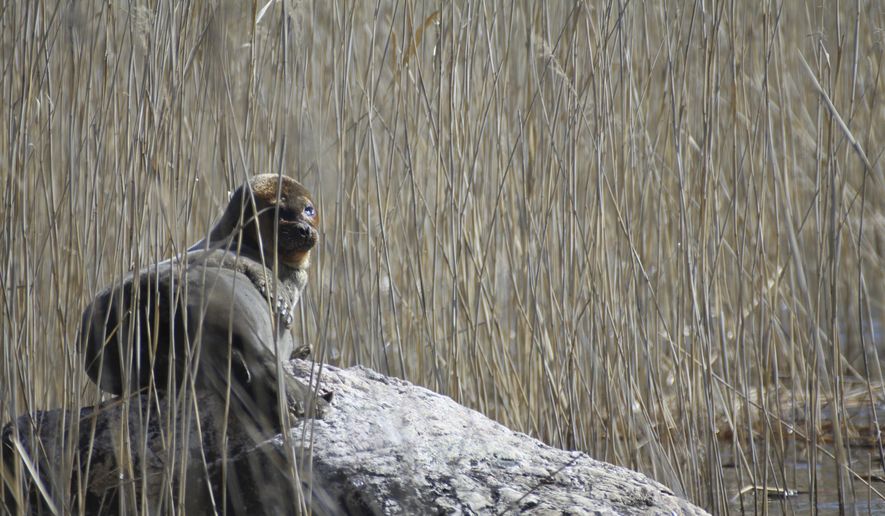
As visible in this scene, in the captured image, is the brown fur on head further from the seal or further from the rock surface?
the rock surface

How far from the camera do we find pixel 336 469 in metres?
1.75

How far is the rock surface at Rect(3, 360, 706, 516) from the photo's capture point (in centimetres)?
172

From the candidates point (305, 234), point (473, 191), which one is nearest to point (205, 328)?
point (305, 234)

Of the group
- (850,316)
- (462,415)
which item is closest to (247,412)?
(462,415)

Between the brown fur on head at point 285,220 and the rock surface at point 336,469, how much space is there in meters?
0.27

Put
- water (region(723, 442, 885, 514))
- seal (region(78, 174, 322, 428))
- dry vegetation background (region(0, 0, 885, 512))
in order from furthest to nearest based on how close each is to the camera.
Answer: water (region(723, 442, 885, 514)) < dry vegetation background (region(0, 0, 885, 512)) < seal (region(78, 174, 322, 428))

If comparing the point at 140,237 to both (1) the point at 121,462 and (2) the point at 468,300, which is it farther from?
(2) the point at 468,300

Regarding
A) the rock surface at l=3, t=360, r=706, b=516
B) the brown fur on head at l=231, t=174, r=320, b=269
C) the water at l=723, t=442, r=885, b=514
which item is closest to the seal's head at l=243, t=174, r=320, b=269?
the brown fur on head at l=231, t=174, r=320, b=269

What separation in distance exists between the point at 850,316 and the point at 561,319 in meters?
2.28

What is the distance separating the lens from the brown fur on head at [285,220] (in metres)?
1.92

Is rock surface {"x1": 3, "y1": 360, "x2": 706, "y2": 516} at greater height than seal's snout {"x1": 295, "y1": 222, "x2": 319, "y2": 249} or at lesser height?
lesser

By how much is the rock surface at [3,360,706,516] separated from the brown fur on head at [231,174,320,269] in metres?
0.27

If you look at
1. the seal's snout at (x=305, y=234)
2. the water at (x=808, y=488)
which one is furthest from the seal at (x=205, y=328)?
the water at (x=808, y=488)

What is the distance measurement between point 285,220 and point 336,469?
48 cm
